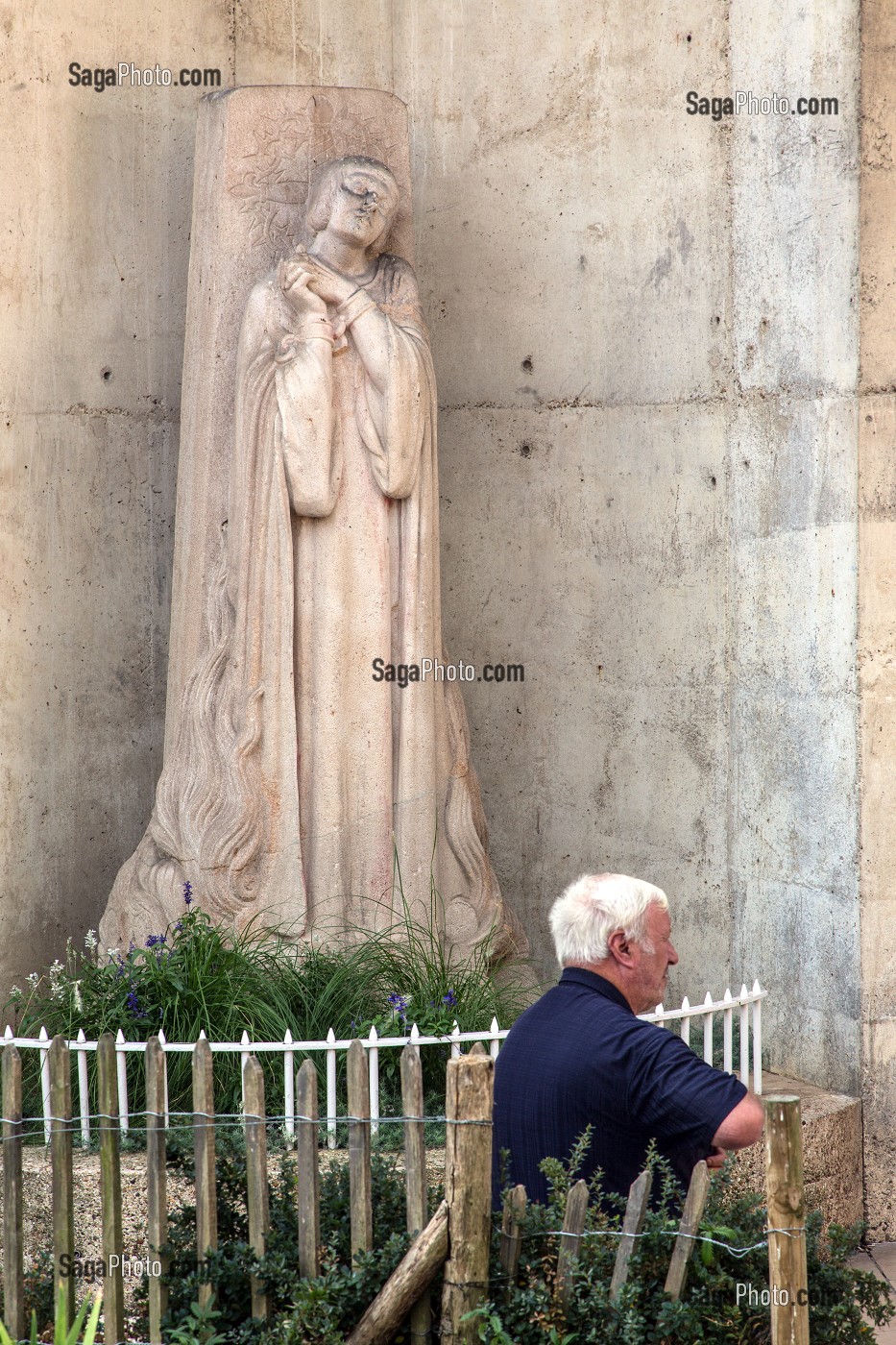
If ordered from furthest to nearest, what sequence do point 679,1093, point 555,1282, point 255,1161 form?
1. point 255,1161
2. point 679,1093
3. point 555,1282

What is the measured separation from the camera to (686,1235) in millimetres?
3176

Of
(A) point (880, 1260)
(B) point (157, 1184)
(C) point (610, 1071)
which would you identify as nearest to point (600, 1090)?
(C) point (610, 1071)

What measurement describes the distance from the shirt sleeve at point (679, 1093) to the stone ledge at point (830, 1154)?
206cm

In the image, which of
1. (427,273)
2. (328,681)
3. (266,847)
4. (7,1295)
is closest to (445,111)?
(427,273)

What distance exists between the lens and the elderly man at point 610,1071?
3.35 metres

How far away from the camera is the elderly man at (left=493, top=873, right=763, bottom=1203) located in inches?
132

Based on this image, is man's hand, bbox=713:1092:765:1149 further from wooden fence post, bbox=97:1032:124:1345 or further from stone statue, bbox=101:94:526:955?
stone statue, bbox=101:94:526:955

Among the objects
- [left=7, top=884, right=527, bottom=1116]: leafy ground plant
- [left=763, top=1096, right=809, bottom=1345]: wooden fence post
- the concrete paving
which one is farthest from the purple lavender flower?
[left=763, top=1096, right=809, bottom=1345]: wooden fence post

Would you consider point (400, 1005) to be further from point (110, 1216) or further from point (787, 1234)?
point (787, 1234)

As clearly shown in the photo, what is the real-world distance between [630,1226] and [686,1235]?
10 cm

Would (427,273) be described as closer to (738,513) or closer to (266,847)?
(738,513)

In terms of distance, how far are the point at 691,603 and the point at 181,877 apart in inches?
86.1

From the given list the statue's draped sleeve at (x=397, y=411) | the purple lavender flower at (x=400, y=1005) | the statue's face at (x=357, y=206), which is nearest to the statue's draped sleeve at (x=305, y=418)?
the statue's draped sleeve at (x=397, y=411)

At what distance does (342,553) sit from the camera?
19.0ft
